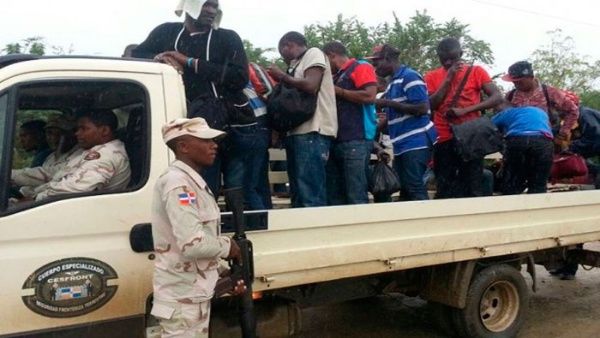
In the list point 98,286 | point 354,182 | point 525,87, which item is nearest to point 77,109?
point 98,286

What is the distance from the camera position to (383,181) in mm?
4141

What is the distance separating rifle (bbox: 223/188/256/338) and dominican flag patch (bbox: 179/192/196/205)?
0.26 metres

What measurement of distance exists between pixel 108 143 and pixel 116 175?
19cm

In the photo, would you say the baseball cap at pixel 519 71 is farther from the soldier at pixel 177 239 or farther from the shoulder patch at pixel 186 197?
the shoulder patch at pixel 186 197

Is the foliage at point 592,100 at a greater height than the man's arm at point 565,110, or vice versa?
the foliage at point 592,100

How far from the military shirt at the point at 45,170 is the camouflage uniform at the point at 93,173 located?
0.06m

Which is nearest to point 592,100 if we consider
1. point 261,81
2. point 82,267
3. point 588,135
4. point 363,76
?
point 588,135

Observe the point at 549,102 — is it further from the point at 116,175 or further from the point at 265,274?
the point at 116,175

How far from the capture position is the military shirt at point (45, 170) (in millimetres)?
2832

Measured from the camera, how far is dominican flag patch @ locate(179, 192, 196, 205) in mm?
2459

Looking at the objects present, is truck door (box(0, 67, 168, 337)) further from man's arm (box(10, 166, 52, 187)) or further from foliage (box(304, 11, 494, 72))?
foliage (box(304, 11, 494, 72))

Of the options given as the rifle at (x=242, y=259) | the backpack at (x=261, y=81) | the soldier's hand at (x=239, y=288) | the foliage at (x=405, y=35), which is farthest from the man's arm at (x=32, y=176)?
the foliage at (x=405, y=35)

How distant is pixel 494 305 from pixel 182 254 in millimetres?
2843

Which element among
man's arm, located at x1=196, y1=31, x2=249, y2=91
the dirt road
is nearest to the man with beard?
the dirt road
